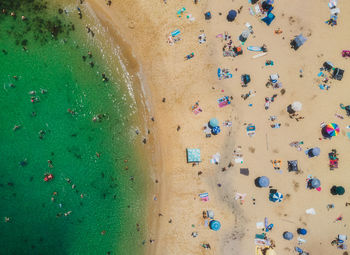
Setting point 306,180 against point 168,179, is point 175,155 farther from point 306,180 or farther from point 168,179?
point 306,180

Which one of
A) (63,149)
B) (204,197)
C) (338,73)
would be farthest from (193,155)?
(338,73)

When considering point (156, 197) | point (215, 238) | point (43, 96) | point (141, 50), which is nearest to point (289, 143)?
point (215, 238)

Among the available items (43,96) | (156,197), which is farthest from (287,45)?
(43,96)

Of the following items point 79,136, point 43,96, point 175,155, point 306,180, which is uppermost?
point 43,96

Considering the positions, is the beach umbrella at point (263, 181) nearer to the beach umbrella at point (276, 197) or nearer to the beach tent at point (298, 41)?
the beach umbrella at point (276, 197)

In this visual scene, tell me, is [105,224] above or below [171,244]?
above

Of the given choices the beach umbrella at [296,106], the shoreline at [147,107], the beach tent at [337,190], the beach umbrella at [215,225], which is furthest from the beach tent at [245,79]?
the beach umbrella at [215,225]
